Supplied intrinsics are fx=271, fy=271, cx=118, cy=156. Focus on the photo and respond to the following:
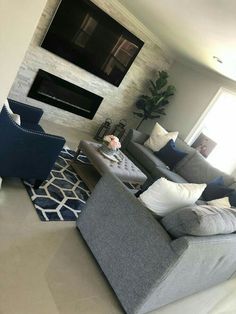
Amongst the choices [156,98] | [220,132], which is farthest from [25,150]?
[220,132]

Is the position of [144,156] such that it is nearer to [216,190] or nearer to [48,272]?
[216,190]

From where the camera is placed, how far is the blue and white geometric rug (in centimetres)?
264

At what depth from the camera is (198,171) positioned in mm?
4586

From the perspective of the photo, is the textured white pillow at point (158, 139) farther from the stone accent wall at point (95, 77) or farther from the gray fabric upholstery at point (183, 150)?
the stone accent wall at point (95, 77)

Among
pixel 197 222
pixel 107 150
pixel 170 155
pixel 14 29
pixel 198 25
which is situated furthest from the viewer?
pixel 170 155

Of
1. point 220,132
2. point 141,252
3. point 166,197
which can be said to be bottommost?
point 141,252

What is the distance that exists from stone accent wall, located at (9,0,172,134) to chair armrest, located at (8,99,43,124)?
139 cm

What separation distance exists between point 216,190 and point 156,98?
256 centimetres

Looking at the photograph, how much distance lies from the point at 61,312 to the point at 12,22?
172 cm

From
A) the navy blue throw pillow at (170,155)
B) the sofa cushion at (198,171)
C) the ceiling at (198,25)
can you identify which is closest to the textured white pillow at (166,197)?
the ceiling at (198,25)

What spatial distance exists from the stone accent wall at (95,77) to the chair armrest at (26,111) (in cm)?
139

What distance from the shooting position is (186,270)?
191 centimetres

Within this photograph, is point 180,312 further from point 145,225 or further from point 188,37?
point 188,37

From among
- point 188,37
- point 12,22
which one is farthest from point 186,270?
point 188,37
